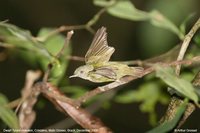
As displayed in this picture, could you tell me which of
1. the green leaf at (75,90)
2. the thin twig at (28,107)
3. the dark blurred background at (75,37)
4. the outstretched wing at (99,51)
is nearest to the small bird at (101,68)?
the outstretched wing at (99,51)

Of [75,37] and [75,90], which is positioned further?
[75,37]

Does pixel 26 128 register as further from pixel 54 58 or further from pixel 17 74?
pixel 17 74

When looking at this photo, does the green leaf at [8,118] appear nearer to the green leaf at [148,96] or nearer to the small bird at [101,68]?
the small bird at [101,68]

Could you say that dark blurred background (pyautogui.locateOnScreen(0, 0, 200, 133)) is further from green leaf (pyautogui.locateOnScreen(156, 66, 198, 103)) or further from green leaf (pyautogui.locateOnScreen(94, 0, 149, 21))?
green leaf (pyautogui.locateOnScreen(156, 66, 198, 103))

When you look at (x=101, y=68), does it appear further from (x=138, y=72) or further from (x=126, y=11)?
(x=126, y=11)

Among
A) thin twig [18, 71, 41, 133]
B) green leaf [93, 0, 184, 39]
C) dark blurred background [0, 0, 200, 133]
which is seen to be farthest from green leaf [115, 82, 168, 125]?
dark blurred background [0, 0, 200, 133]

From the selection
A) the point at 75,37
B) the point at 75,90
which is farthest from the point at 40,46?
the point at 75,37
